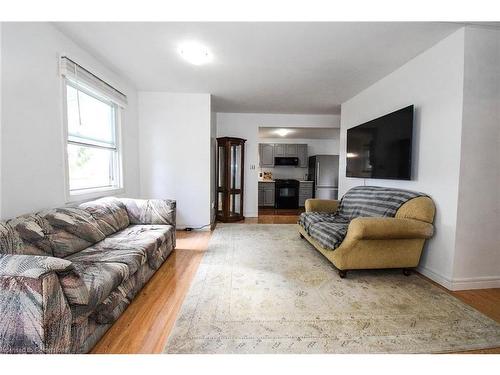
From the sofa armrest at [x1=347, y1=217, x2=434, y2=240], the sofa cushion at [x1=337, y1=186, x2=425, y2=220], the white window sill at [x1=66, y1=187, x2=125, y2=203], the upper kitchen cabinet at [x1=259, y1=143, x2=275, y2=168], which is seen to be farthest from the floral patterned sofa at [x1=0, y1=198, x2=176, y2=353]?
the upper kitchen cabinet at [x1=259, y1=143, x2=275, y2=168]

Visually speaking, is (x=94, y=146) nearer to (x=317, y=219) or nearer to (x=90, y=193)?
(x=90, y=193)

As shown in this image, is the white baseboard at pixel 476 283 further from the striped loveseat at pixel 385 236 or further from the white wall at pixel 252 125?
the white wall at pixel 252 125

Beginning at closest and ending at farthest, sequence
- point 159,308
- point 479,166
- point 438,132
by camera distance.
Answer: point 159,308 → point 479,166 → point 438,132

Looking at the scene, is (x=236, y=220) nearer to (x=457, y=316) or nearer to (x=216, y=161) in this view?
(x=216, y=161)

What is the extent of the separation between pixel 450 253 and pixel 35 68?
12.8ft

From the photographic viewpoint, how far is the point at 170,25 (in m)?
1.96

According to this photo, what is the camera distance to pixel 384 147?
2787mm

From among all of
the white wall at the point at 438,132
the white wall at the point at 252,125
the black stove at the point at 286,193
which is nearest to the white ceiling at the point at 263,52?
the white wall at the point at 438,132

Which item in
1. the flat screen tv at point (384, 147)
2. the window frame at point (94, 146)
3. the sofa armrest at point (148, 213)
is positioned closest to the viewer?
the window frame at point (94, 146)

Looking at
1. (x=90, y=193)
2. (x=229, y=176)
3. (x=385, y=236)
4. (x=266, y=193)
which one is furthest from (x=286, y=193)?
(x=90, y=193)

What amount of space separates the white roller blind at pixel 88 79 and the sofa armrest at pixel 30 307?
75.0 inches

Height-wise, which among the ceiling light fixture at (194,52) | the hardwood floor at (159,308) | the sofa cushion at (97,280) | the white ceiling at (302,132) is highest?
the ceiling light fixture at (194,52)

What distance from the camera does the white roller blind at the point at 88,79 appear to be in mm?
2131

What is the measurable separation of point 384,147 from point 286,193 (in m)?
3.98
